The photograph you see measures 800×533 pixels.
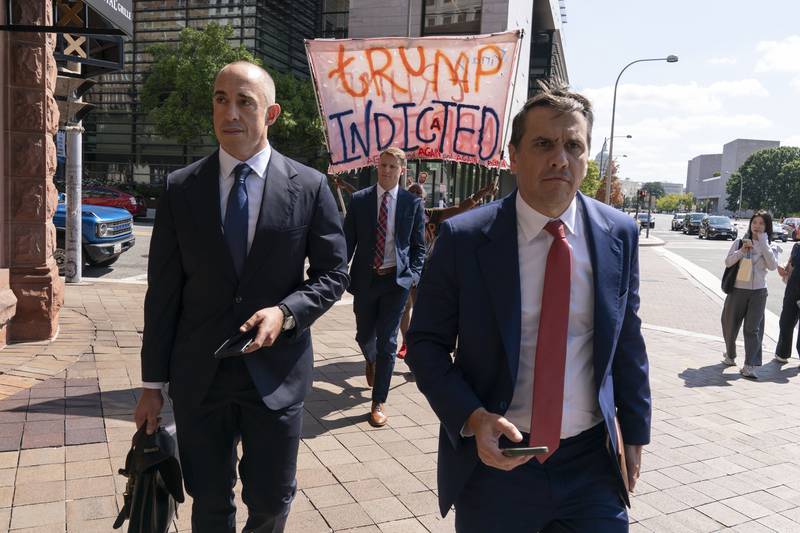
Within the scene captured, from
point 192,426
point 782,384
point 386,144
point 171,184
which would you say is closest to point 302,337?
point 192,426

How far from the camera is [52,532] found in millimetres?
2992

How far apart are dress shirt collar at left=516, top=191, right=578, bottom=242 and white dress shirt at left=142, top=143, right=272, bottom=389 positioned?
976mm

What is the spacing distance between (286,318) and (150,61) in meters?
38.8

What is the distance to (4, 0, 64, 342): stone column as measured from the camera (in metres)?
5.95

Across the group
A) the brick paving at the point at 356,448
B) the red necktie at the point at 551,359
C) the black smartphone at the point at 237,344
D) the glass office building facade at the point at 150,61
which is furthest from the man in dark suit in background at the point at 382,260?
the glass office building facade at the point at 150,61

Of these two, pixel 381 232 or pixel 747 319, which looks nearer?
pixel 381 232

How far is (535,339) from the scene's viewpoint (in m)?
1.90

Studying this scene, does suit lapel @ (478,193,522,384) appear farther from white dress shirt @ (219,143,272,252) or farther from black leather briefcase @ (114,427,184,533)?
black leather briefcase @ (114,427,184,533)

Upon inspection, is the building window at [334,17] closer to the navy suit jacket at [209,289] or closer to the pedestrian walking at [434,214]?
the pedestrian walking at [434,214]

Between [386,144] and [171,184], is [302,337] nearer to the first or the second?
[171,184]

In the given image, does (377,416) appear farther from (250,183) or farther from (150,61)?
(150,61)

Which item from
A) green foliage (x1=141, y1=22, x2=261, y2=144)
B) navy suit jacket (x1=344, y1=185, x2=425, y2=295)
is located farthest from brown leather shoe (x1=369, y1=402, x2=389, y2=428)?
A: green foliage (x1=141, y1=22, x2=261, y2=144)

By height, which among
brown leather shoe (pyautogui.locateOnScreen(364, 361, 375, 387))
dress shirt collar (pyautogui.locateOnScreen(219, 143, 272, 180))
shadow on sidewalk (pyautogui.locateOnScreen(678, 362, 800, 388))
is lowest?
shadow on sidewalk (pyautogui.locateOnScreen(678, 362, 800, 388))

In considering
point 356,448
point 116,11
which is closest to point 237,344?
point 356,448
